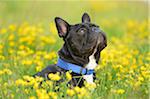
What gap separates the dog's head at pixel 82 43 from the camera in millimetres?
6445

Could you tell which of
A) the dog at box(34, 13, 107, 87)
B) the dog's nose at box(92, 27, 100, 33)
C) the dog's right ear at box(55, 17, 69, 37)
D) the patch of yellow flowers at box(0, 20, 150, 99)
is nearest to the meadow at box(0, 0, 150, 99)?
the patch of yellow flowers at box(0, 20, 150, 99)

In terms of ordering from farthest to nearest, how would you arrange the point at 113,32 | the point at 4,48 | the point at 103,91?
the point at 113,32 → the point at 4,48 → the point at 103,91

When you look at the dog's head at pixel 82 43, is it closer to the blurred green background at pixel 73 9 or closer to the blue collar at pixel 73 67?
the blue collar at pixel 73 67

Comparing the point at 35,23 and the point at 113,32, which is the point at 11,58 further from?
the point at 113,32

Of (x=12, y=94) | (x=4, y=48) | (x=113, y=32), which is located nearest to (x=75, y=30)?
(x=12, y=94)

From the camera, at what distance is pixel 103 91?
623 centimetres

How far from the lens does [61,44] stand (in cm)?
950

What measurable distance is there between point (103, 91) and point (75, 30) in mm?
858

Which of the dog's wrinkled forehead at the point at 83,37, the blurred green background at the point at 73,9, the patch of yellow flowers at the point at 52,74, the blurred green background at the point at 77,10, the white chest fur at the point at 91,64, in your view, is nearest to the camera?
the patch of yellow flowers at the point at 52,74

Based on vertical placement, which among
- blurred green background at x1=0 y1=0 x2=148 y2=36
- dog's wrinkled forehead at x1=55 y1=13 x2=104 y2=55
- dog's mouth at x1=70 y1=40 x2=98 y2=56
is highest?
blurred green background at x1=0 y1=0 x2=148 y2=36

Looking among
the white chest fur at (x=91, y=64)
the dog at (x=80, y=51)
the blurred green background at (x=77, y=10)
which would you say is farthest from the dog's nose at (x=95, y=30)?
the blurred green background at (x=77, y=10)

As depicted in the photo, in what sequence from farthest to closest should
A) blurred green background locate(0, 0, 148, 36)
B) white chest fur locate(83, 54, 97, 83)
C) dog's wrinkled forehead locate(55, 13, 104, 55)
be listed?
1. blurred green background locate(0, 0, 148, 36)
2. white chest fur locate(83, 54, 97, 83)
3. dog's wrinkled forehead locate(55, 13, 104, 55)

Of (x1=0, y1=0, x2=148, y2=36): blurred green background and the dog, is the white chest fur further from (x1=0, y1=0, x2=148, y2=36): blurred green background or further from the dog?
(x1=0, y1=0, x2=148, y2=36): blurred green background

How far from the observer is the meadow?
580 cm
